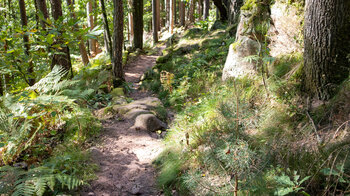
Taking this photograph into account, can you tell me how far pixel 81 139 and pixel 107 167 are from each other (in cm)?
94

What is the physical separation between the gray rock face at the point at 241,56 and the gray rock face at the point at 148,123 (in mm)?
2210

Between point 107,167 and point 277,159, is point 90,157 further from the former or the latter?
point 277,159

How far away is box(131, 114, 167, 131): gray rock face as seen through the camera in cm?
559

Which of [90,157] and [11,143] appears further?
[90,157]

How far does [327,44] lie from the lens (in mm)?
3430

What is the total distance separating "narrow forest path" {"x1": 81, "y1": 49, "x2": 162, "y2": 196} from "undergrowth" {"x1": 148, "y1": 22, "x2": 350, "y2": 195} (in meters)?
0.32

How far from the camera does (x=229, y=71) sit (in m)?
6.25

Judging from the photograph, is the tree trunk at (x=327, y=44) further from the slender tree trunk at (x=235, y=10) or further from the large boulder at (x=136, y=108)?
the slender tree trunk at (x=235, y=10)

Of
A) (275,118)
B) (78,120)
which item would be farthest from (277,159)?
(78,120)

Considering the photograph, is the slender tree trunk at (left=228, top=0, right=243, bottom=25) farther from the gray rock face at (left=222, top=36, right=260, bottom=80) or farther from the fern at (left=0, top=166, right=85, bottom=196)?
the fern at (left=0, top=166, right=85, bottom=196)

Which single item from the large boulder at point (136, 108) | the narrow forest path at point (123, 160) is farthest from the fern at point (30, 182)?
the large boulder at point (136, 108)

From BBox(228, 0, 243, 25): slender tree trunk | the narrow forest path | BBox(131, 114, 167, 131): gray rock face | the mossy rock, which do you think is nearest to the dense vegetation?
the narrow forest path

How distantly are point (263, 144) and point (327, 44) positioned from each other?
1.81m

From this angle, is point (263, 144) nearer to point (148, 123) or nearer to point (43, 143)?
point (148, 123)
